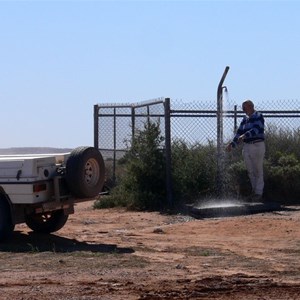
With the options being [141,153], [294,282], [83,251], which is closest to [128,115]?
[141,153]

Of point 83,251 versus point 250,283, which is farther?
point 83,251

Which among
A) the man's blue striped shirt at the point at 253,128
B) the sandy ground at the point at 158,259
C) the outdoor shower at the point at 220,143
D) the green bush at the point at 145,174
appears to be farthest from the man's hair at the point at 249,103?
the green bush at the point at 145,174

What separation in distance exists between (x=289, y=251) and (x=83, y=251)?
2.95 metres

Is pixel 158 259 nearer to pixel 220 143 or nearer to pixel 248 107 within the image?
pixel 248 107

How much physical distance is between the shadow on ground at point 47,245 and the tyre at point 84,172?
0.84m

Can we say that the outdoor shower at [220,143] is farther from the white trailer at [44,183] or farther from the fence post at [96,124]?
the white trailer at [44,183]

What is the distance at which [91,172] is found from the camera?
14.4m

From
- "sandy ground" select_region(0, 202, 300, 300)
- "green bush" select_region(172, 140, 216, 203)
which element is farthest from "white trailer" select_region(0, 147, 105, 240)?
"green bush" select_region(172, 140, 216, 203)

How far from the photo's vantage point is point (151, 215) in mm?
18078

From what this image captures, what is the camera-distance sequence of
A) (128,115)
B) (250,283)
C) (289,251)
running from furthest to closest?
(128,115) < (289,251) < (250,283)

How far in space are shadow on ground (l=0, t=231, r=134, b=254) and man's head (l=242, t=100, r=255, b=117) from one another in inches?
202

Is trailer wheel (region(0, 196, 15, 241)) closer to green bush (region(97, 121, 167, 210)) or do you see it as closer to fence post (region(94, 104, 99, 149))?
green bush (region(97, 121, 167, 210))

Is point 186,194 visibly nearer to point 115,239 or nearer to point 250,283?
point 115,239

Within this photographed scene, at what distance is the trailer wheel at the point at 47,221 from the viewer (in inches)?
593
